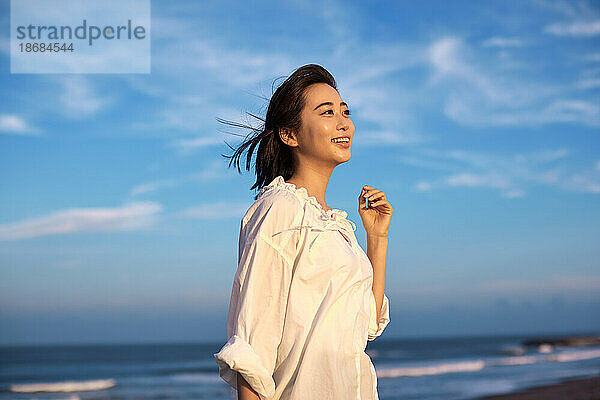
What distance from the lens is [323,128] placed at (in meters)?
2.28

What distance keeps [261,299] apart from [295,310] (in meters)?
0.11

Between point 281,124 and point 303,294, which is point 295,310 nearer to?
point 303,294

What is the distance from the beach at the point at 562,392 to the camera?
32.8ft

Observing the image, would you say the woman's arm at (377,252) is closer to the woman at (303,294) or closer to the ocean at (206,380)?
the woman at (303,294)

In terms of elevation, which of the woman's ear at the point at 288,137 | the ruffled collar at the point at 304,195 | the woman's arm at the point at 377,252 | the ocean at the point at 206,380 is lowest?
the ocean at the point at 206,380

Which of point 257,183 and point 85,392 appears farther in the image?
point 85,392

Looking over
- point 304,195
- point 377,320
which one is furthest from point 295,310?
point 377,320

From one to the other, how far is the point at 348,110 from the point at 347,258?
60 cm

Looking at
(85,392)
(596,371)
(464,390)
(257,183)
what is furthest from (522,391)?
(257,183)

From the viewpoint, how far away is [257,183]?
2490mm

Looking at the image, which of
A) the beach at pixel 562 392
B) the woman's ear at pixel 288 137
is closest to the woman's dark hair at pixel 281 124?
the woman's ear at pixel 288 137

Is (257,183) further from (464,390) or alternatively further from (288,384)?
(464,390)

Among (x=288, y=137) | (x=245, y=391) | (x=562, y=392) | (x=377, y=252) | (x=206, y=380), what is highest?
(x=288, y=137)

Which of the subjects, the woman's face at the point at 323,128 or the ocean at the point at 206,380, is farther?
the ocean at the point at 206,380
